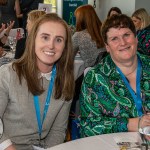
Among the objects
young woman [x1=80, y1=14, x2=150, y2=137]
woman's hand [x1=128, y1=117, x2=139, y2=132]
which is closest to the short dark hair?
young woman [x1=80, y1=14, x2=150, y2=137]

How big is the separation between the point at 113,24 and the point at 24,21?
595 centimetres

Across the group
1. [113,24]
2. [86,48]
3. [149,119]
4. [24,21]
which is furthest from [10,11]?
[149,119]

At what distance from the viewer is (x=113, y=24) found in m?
2.19

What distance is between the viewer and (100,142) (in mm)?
1604

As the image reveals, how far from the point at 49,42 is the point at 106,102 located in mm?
523

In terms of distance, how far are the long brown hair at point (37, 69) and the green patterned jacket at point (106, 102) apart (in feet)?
0.42

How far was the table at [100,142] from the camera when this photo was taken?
1534 millimetres

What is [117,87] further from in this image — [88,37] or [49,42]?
[88,37]

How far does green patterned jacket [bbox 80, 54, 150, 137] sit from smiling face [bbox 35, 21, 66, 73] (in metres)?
0.29

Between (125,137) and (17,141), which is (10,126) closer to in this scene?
(17,141)

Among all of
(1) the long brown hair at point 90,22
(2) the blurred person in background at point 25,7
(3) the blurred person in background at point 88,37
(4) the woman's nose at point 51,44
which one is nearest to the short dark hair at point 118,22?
(4) the woman's nose at point 51,44

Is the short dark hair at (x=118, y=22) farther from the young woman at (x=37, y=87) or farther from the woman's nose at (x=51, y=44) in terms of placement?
the woman's nose at (x=51, y=44)

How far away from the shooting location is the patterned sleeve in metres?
1.98

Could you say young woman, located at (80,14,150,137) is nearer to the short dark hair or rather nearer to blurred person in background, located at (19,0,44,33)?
the short dark hair
